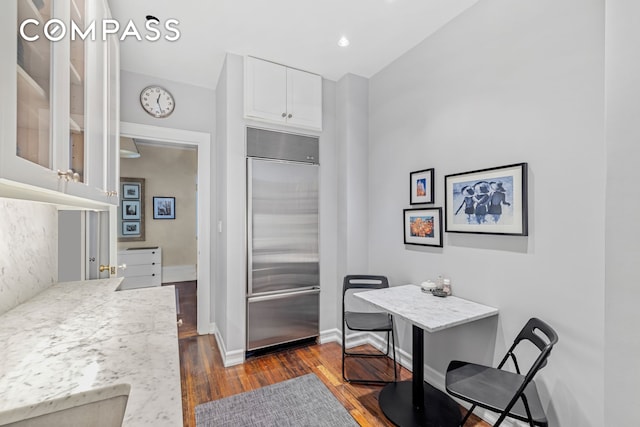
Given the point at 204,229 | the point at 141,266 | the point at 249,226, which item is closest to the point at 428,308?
the point at 249,226

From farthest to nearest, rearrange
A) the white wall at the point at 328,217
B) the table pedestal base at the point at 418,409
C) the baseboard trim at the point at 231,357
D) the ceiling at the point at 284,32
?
the white wall at the point at 328,217 → the baseboard trim at the point at 231,357 → the ceiling at the point at 284,32 → the table pedestal base at the point at 418,409

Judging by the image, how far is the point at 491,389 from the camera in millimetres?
1507

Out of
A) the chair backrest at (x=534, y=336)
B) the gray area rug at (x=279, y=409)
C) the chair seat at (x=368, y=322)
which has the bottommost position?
the gray area rug at (x=279, y=409)

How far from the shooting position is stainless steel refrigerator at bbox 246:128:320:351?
2734 mm

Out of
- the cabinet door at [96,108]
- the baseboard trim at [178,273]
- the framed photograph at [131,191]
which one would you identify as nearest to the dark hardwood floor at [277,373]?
the cabinet door at [96,108]

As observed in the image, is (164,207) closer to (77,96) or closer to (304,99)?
(304,99)

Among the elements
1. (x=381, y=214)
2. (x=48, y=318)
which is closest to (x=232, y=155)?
(x=381, y=214)

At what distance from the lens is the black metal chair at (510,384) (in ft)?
4.32

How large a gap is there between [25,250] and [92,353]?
0.98m

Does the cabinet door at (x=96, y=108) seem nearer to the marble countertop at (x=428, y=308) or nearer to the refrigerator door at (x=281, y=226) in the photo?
the refrigerator door at (x=281, y=226)

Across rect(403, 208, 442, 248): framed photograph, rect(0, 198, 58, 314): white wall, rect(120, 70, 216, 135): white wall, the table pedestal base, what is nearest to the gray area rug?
the table pedestal base

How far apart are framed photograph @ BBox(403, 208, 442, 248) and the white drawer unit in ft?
14.5

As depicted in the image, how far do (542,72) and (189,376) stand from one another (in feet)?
10.9

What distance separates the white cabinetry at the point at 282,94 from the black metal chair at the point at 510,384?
242 cm
